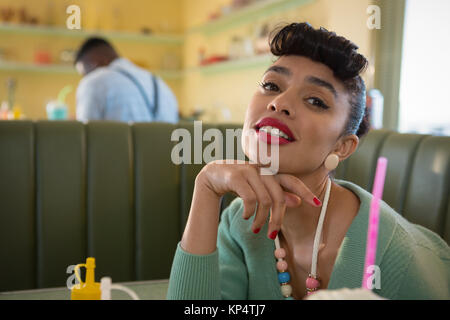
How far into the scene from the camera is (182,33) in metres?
6.17

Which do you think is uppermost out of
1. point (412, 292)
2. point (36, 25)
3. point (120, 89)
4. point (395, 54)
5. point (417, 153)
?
point (36, 25)

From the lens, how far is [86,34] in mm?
5547

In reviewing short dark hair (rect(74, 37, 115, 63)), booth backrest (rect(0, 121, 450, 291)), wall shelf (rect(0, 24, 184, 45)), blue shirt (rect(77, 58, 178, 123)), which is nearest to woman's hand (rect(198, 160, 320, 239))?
booth backrest (rect(0, 121, 450, 291))

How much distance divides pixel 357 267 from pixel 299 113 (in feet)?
0.96

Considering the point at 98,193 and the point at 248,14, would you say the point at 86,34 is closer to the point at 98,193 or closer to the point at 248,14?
the point at 248,14

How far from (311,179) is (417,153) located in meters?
0.47

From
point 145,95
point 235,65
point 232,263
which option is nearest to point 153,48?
point 235,65

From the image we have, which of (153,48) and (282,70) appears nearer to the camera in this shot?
(282,70)

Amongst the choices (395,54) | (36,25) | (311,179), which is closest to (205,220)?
(311,179)

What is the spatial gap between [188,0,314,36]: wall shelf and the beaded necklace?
263 centimetres

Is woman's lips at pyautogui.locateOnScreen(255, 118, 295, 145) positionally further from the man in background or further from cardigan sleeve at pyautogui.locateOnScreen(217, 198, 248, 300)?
the man in background

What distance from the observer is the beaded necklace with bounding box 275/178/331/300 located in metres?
0.85

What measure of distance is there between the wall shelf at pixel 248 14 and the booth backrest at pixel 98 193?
→ 86.9 inches
